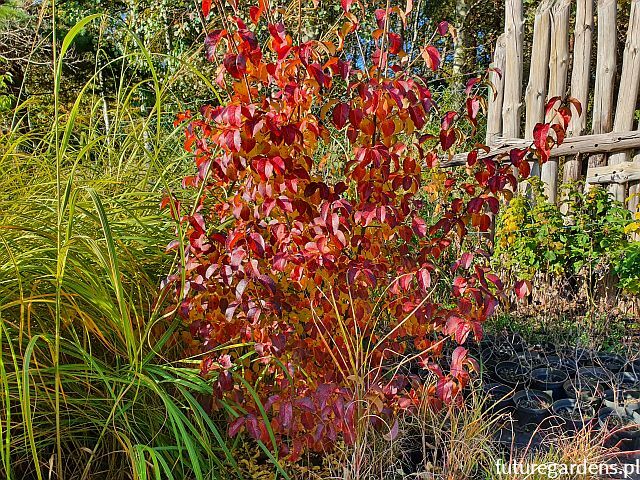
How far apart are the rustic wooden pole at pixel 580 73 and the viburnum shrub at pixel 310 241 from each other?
2521 millimetres

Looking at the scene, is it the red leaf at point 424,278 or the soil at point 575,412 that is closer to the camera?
the red leaf at point 424,278

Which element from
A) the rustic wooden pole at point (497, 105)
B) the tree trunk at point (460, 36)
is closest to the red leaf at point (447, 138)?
the rustic wooden pole at point (497, 105)

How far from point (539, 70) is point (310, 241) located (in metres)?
3.34

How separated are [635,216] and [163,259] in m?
2.99

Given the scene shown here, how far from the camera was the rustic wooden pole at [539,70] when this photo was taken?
4625mm

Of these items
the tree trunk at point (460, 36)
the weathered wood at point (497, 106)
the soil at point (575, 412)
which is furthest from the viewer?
the tree trunk at point (460, 36)

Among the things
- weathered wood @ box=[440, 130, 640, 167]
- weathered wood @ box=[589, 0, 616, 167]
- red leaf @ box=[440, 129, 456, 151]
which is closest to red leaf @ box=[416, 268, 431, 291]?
red leaf @ box=[440, 129, 456, 151]

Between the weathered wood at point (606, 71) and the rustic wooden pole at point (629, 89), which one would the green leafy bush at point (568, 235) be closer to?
the rustic wooden pole at point (629, 89)

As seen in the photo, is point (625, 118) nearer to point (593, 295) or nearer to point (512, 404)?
point (593, 295)

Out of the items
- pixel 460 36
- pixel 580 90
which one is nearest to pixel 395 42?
pixel 580 90

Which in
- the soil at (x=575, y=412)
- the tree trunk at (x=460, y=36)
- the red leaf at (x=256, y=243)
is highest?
the tree trunk at (x=460, y=36)

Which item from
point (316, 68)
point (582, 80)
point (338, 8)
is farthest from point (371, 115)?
point (338, 8)

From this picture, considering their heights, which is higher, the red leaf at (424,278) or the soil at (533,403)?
the red leaf at (424,278)

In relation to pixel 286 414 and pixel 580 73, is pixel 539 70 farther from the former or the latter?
pixel 286 414
